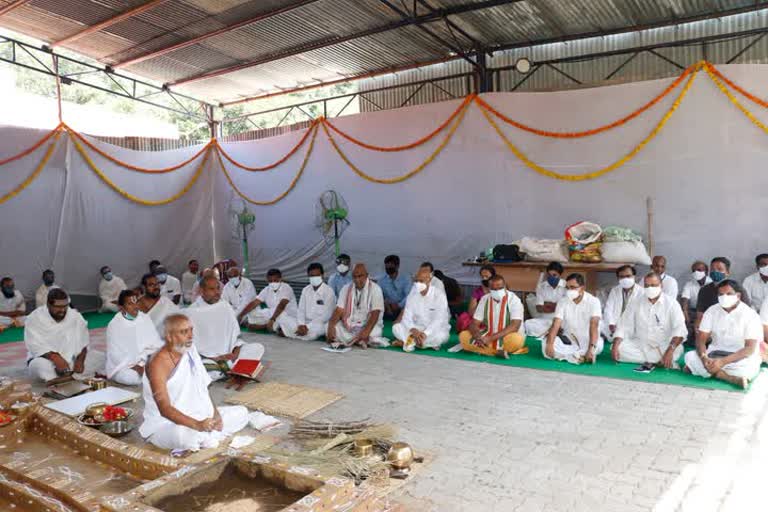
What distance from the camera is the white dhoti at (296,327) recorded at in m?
8.63

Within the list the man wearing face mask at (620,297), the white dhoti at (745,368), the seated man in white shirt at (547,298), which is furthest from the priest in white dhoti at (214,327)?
the white dhoti at (745,368)

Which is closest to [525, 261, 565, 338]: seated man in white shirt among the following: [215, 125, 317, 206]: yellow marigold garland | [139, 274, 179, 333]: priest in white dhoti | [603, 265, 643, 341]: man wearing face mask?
[603, 265, 643, 341]: man wearing face mask

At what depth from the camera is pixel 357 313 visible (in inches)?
328

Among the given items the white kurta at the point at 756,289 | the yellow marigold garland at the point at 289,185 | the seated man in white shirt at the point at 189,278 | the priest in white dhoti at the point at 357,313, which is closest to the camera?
the white kurta at the point at 756,289

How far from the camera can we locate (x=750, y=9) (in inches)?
332

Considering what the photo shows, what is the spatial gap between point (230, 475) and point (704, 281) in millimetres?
7249

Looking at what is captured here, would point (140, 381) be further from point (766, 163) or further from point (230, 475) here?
point (766, 163)

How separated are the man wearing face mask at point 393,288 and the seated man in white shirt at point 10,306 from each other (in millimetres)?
6139

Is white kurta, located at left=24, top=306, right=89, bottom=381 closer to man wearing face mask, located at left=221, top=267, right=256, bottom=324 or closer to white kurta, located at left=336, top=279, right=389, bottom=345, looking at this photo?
man wearing face mask, located at left=221, top=267, right=256, bottom=324

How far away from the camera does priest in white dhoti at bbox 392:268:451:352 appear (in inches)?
309

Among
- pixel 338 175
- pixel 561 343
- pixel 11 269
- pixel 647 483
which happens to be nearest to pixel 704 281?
pixel 561 343

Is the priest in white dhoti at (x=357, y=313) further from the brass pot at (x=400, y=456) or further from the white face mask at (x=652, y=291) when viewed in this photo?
the brass pot at (x=400, y=456)

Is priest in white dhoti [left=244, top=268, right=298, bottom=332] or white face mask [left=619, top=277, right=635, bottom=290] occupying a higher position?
white face mask [left=619, top=277, right=635, bottom=290]

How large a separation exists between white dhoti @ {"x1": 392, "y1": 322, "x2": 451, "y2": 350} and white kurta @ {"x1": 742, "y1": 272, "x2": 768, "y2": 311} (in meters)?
3.83
